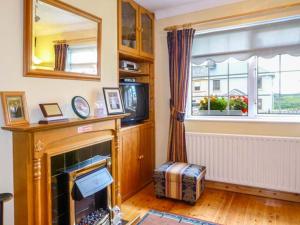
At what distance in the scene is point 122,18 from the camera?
9.27 feet

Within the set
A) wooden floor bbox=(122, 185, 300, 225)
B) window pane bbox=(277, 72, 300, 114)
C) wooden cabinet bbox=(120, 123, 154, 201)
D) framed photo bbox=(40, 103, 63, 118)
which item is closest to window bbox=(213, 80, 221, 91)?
window pane bbox=(277, 72, 300, 114)

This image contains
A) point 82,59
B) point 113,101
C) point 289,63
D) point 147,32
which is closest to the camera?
point 82,59

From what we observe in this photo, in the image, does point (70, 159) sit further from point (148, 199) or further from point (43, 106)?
point (148, 199)

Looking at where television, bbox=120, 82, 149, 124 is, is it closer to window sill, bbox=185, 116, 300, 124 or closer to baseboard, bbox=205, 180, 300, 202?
window sill, bbox=185, 116, 300, 124

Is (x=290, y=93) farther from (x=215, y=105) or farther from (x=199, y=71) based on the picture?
(x=199, y=71)

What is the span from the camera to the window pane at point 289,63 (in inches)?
112

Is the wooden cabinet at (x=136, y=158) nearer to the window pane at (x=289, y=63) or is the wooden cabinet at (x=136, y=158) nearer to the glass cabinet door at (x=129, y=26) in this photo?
the glass cabinet door at (x=129, y=26)

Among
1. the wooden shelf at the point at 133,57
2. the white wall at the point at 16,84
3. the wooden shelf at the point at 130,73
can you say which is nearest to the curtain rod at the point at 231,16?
the wooden shelf at the point at 133,57

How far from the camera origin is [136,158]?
309 cm

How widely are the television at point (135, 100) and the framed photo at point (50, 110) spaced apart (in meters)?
1.11

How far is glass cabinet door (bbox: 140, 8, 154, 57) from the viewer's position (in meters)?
3.23

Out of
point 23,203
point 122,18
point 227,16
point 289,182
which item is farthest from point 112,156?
point 227,16

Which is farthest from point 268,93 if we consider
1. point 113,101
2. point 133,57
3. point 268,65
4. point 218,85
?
point 113,101

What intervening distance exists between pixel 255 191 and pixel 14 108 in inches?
111
